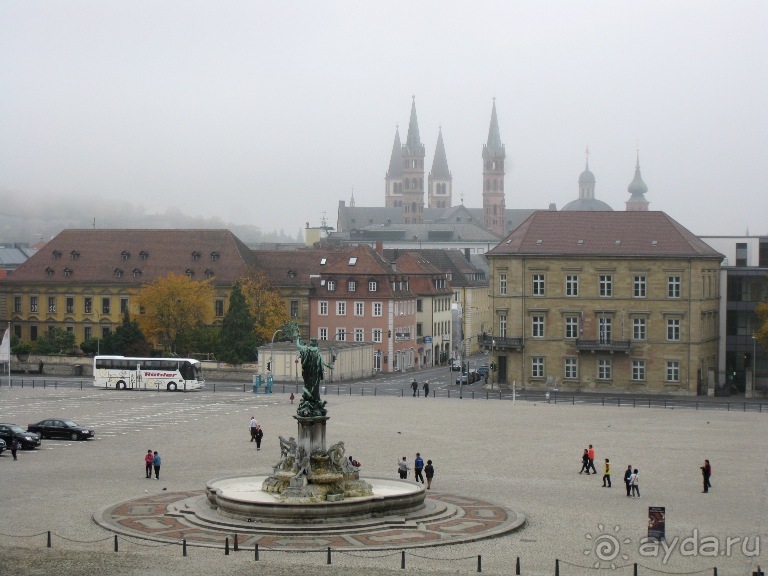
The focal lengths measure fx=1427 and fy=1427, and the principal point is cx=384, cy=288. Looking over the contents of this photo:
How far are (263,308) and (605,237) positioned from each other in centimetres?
3335

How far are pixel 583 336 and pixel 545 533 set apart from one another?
53.3 m

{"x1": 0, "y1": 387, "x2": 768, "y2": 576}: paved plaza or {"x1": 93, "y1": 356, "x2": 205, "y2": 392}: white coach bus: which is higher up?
{"x1": 93, "y1": 356, "x2": 205, "y2": 392}: white coach bus

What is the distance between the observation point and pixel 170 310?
370 feet

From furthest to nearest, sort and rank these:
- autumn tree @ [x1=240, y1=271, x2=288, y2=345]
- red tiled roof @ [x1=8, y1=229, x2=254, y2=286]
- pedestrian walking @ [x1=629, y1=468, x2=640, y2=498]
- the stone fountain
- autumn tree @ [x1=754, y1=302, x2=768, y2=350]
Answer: red tiled roof @ [x1=8, y1=229, x2=254, y2=286], autumn tree @ [x1=240, y1=271, x2=288, y2=345], autumn tree @ [x1=754, y1=302, x2=768, y2=350], pedestrian walking @ [x1=629, y1=468, x2=640, y2=498], the stone fountain

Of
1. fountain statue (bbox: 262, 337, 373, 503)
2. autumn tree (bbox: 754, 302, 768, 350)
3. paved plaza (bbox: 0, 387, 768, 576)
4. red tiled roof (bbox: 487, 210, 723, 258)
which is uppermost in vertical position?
red tiled roof (bbox: 487, 210, 723, 258)

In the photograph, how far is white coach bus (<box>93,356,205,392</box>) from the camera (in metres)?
91.5

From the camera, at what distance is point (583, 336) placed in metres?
90.2

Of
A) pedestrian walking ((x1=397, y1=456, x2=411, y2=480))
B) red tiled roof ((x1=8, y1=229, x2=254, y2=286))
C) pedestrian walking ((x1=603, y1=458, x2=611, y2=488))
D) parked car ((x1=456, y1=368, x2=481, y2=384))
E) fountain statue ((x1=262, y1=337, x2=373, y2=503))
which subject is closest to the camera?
fountain statue ((x1=262, y1=337, x2=373, y2=503))

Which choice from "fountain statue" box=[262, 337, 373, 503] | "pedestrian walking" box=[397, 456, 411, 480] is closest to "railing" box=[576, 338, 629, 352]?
"pedestrian walking" box=[397, 456, 411, 480]

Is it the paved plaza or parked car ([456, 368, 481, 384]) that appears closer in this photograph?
the paved plaza

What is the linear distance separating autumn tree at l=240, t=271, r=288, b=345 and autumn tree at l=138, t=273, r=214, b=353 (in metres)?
4.20

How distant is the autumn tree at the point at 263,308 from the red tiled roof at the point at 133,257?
5.51 meters

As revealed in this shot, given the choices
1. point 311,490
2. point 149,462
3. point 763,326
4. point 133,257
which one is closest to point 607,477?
point 311,490

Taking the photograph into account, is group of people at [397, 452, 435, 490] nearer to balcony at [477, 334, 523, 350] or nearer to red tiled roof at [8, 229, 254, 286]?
balcony at [477, 334, 523, 350]
